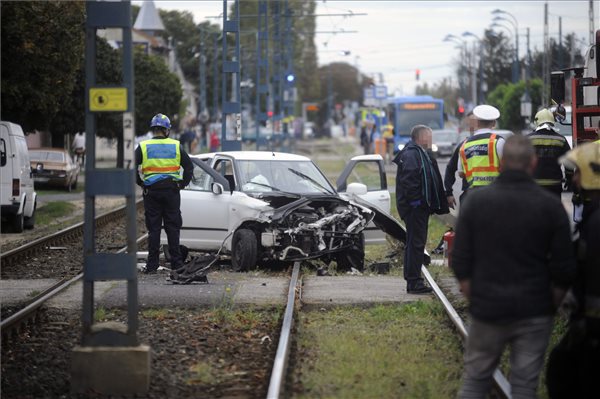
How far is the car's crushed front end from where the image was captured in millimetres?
15648

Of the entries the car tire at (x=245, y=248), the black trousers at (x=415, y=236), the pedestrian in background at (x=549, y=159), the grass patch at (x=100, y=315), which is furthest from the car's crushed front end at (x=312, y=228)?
the pedestrian in background at (x=549, y=159)

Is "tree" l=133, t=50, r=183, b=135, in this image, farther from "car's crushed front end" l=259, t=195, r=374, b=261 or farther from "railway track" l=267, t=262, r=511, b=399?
"railway track" l=267, t=262, r=511, b=399

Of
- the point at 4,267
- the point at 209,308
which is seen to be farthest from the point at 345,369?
the point at 4,267

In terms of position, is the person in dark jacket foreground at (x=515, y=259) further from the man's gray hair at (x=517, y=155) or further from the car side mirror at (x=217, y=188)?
the car side mirror at (x=217, y=188)

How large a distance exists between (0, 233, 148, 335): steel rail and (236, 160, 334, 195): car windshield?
2959 millimetres

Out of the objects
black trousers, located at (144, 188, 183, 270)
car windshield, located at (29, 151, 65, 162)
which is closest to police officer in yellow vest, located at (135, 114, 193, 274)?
black trousers, located at (144, 188, 183, 270)

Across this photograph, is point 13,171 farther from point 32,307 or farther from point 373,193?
point 32,307

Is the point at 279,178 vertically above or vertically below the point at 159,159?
below

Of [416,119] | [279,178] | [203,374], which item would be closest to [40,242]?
[279,178]

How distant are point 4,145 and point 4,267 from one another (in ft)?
19.2

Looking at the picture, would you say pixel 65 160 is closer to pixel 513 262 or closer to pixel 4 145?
pixel 4 145

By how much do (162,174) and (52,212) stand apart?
57.1ft

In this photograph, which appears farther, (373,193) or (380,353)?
(373,193)

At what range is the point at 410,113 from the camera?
6244 centimetres
